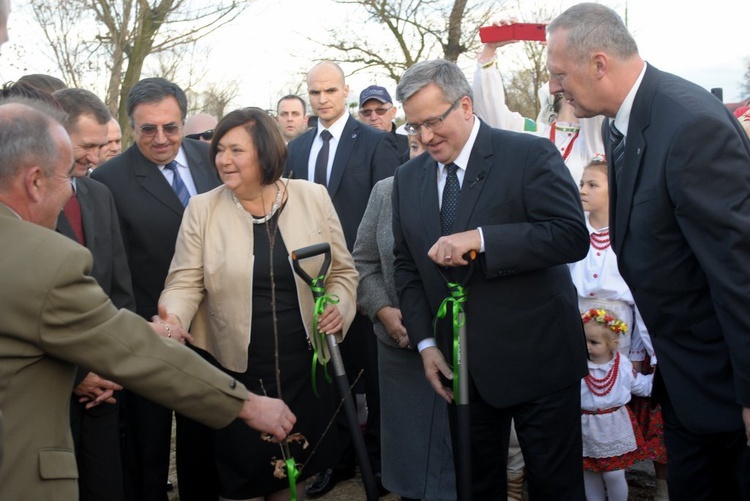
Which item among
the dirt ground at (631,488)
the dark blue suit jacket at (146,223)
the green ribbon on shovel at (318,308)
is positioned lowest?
the dirt ground at (631,488)

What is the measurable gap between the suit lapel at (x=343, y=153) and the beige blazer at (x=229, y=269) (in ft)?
5.07

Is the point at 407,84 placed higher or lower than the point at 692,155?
higher

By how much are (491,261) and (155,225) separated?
2.17 metres

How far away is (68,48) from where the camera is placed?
13023mm

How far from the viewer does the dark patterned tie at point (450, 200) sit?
12.1ft

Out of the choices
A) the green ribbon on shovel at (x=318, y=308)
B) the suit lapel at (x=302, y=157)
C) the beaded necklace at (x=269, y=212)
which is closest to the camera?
the green ribbon on shovel at (x=318, y=308)

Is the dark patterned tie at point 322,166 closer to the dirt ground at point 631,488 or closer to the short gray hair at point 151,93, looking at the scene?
the short gray hair at point 151,93

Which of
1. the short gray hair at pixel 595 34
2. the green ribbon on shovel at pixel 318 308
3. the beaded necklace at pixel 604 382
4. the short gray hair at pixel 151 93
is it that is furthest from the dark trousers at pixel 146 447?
the short gray hair at pixel 595 34

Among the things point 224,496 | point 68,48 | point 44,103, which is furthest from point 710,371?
point 68,48

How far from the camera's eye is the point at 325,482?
5.46 metres

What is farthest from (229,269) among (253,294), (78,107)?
(78,107)

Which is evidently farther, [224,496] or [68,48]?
[68,48]

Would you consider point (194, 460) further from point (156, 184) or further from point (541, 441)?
point (541, 441)

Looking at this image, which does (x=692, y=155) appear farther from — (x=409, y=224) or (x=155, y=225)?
(x=155, y=225)
